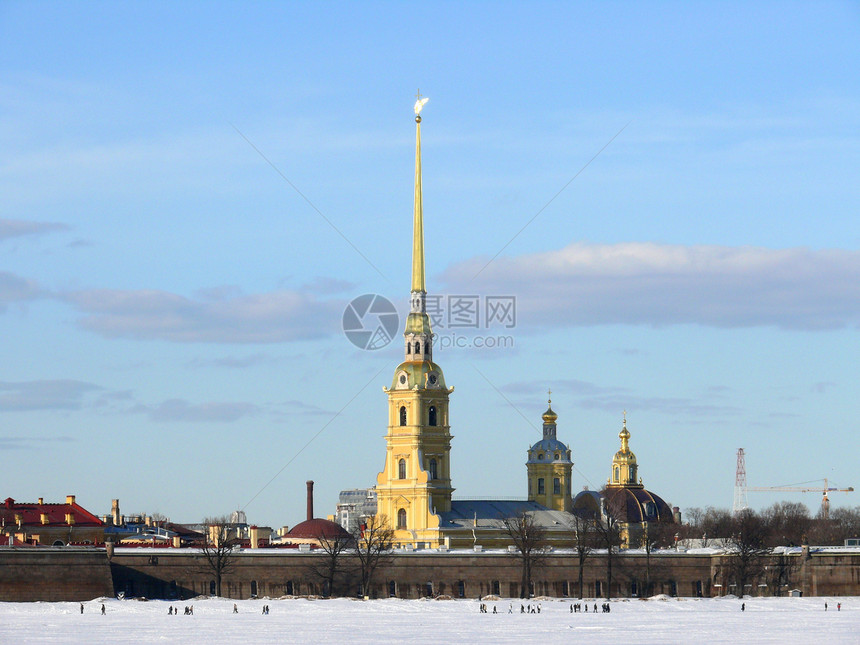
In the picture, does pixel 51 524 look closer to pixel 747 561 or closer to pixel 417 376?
pixel 417 376

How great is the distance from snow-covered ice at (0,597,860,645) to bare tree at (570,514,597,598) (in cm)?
536

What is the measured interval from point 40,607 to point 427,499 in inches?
1356

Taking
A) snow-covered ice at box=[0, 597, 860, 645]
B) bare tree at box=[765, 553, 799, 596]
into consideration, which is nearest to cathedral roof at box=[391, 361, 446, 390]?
snow-covered ice at box=[0, 597, 860, 645]

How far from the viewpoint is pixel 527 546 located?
417 feet

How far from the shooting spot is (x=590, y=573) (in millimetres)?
129500

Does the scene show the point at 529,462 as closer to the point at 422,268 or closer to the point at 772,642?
the point at 422,268

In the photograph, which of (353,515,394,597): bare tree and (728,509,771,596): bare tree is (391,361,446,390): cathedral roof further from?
(728,509,771,596): bare tree

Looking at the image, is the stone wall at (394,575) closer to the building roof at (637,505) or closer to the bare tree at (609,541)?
the bare tree at (609,541)

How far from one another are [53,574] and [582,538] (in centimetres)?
3328

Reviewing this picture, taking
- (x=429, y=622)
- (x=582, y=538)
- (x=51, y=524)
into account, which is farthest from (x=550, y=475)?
(x=429, y=622)

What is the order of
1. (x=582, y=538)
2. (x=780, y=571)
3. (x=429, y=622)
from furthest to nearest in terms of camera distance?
(x=582, y=538) < (x=780, y=571) < (x=429, y=622)

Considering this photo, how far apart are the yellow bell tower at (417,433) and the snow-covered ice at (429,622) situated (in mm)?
18919

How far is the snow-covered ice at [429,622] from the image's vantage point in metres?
90.7

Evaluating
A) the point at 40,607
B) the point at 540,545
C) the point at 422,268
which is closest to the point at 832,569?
the point at 540,545
